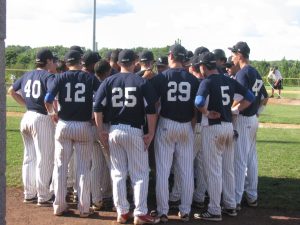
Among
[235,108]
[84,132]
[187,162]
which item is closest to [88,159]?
[84,132]

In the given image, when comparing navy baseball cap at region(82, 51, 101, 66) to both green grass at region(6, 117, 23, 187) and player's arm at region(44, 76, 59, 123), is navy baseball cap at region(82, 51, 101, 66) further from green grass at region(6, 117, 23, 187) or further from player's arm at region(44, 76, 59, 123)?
green grass at region(6, 117, 23, 187)

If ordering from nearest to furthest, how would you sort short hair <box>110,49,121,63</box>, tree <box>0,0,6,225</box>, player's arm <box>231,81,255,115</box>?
tree <box>0,0,6,225</box> < player's arm <box>231,81,255,115</box> < short hair <box>110,49,121,63</box>

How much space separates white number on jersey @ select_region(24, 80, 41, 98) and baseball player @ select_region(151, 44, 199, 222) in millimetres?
1616

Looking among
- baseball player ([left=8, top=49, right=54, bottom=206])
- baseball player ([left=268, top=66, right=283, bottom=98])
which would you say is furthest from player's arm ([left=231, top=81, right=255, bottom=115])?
baseball player ([left=268, top=66, right=283, bottom=98])

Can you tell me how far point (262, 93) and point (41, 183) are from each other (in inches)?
134

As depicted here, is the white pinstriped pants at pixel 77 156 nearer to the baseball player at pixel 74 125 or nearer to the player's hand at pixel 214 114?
the baseball player at pixel 74 125

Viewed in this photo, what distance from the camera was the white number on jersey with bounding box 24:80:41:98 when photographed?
6504 mm

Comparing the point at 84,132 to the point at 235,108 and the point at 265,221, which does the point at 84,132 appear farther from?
the point at 265,221

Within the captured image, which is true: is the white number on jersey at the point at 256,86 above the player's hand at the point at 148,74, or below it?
below

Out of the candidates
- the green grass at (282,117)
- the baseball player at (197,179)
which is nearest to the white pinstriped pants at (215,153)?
the baseball player at (197,179)

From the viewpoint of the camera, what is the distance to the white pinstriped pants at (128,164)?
579cm

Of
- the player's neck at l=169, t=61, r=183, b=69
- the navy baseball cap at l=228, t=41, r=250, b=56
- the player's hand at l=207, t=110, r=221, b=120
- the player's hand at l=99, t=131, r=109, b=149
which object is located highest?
the navy baseball cap at l=228, t=41, r=250, b=56

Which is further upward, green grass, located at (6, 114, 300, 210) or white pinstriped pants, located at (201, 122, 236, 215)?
white pinstriped pants, located at (201, 122, 236, 215)

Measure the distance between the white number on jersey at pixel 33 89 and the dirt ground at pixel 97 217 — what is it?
5.07 ft
